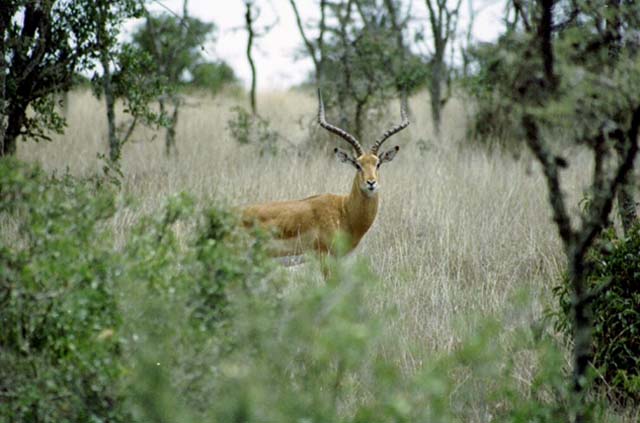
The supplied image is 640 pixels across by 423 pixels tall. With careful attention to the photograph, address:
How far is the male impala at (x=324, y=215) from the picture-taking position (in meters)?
7.56

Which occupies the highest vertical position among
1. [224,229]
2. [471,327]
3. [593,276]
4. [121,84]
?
[121,84]

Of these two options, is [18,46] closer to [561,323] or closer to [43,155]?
[43,155]

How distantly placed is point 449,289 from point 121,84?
4831 millimetres

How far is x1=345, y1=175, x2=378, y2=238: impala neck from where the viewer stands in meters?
7.89

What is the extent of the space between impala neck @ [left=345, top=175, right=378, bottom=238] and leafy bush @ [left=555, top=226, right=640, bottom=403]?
9.61 ft

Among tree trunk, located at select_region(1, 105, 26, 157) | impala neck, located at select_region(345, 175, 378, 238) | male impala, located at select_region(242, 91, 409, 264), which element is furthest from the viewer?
tree trunk, located at select_region(1, 105, 26, 157)

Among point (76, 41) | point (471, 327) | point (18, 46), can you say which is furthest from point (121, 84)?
point (471, 327)

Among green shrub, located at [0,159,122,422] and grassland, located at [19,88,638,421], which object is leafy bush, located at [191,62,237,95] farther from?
green shrub, located at [0,159,122,422]

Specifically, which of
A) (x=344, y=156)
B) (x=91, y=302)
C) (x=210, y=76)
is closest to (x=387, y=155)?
(x=344, y=156)

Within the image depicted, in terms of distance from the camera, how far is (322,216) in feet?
25.6

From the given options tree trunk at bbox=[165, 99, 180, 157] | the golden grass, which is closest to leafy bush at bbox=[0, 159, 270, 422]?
the golden grass

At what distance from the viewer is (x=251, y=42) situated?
49.5 feet

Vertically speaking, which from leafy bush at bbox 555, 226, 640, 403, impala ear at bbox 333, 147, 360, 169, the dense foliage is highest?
the dense foliage

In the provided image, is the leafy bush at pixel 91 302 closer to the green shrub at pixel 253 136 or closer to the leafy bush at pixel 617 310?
the leafy bush at pixel 617 310
